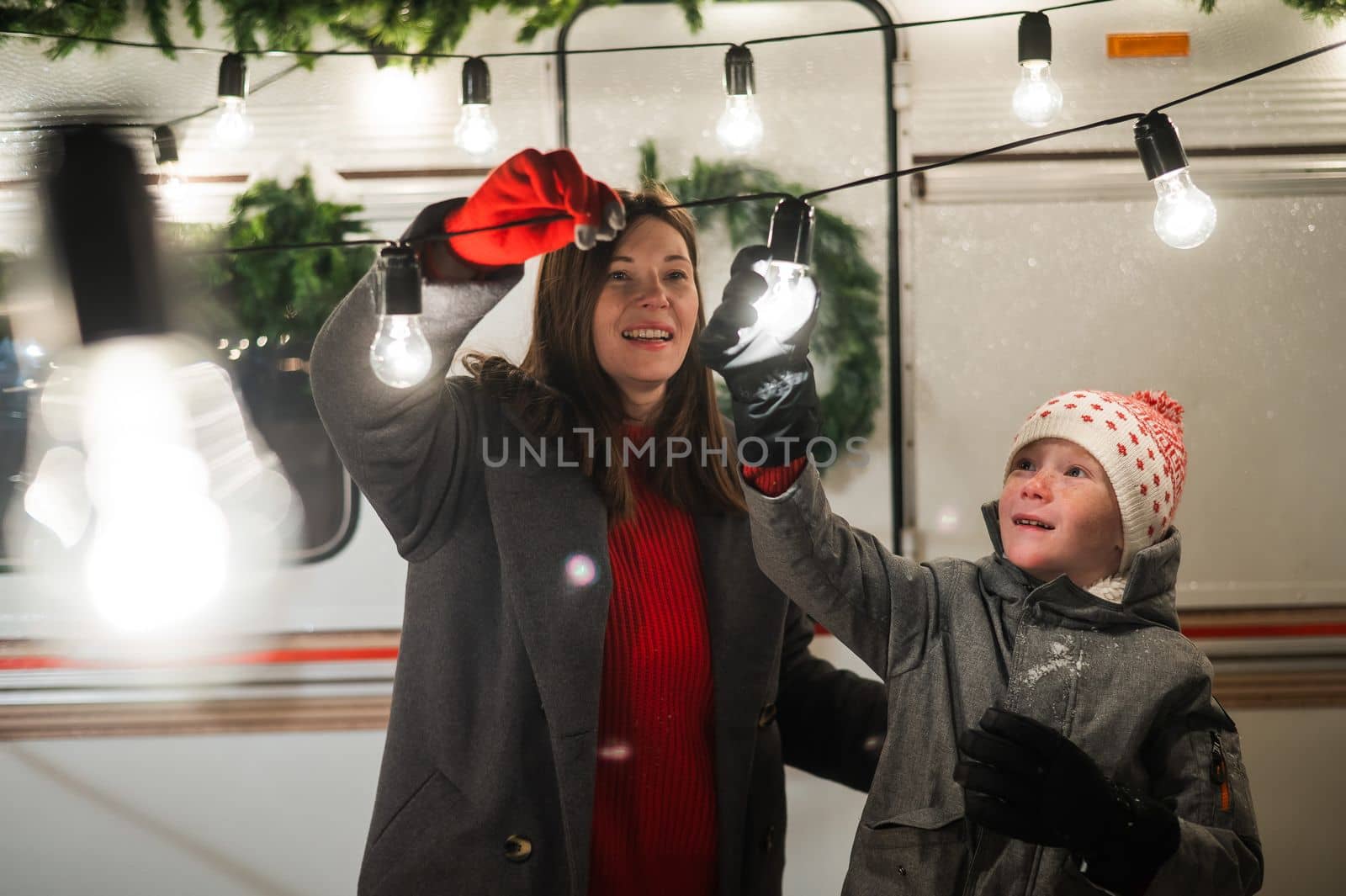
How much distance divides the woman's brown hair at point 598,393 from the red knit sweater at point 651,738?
15cm

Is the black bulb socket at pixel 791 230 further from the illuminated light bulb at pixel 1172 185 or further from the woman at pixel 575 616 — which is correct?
the illuminated light bulb at pixel 1172 185

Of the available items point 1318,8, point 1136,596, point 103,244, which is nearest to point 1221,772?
point 1136,596

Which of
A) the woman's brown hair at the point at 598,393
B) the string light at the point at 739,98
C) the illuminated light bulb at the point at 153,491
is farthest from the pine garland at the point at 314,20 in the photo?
the woman's brown hair at the point at 598,393

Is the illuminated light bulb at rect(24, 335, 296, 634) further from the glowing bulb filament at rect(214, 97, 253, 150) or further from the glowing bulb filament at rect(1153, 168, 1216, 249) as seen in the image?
the glowing bulb filament at rect(1153, 168, 1216, 249)

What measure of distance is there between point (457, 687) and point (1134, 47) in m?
2.69

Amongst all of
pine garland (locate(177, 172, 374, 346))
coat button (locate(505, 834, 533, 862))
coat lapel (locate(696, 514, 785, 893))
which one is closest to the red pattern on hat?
coat lapel (locate(696, 514, 785, 893))

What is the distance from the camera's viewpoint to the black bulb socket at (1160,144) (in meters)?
1.76

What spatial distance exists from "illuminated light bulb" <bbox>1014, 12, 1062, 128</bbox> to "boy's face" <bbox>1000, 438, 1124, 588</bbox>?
90 cm

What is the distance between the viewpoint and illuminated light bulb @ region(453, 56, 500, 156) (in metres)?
2.61

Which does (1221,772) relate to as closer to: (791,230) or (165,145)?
(791,230)

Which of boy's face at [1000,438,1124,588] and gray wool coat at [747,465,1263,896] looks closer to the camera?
gray wool coat at [747,465,1263,896]

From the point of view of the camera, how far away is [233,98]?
8.80ft

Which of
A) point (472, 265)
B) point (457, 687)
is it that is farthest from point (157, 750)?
point (472, 265)

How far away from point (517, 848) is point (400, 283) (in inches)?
46.2
